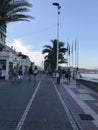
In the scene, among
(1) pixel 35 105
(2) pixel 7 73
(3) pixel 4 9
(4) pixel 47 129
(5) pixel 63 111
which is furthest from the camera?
(2) pixel 7 73

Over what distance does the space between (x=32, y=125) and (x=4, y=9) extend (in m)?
17.3

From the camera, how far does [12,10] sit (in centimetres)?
2880

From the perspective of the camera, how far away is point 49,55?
98.7 m

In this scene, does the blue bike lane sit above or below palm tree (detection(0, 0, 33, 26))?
below

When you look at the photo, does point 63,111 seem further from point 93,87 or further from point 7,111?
point 93,87

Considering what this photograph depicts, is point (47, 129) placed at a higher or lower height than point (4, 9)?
lower

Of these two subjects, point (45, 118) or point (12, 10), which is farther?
point (12, 10)

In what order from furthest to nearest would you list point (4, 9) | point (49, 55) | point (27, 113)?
point (49, 55)
point (4, 9)
point (27, 113)

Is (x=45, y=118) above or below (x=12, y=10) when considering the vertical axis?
below

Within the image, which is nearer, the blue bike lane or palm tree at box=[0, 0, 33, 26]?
the blue bike lane

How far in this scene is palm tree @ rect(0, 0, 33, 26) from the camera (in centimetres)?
2770

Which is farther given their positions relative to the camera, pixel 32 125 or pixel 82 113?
pixel 82 113

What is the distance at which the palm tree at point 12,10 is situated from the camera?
27.7m

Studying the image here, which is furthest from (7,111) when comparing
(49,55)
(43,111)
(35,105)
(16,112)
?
(49,55)
